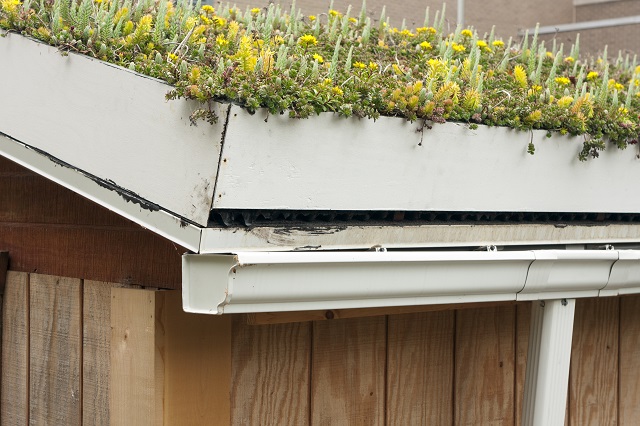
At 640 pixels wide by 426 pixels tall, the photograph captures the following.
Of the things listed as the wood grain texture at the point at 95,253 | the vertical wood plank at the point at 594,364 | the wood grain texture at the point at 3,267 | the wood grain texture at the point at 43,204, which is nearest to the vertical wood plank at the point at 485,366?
the vertical wood plank at the point at 594,364

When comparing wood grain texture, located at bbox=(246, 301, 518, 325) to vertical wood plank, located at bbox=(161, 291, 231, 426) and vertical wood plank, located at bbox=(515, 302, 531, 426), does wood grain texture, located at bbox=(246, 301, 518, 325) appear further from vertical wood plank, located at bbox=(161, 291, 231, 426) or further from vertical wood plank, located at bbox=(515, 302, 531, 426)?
vertical wood plank, located at bbox=(515, 302, 531, 426)

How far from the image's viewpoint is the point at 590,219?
2561 mm

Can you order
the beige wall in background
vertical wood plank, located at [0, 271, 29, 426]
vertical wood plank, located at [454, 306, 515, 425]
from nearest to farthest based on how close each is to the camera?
vertical wood plank, located at [0, 271, 29, 426] < vertical wood plank, located at [454, 306, 515, 425] < the beige wall in background

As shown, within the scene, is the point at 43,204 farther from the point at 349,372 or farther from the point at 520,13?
the point at 520,13

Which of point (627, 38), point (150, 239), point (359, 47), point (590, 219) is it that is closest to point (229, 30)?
point (359, 47)

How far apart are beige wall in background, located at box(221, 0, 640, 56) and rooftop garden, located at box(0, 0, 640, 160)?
1.79m

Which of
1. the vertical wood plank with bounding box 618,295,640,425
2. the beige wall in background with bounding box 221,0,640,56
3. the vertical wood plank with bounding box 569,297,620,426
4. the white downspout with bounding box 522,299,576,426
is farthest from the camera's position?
the beige wall in background with bounding box 221,0,640,56

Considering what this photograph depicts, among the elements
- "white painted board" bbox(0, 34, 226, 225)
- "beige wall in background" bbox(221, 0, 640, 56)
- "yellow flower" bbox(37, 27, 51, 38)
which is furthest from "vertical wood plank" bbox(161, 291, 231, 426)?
"beige wall in background" bbox(221, 0, 640, 56)

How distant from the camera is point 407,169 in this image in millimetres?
2035

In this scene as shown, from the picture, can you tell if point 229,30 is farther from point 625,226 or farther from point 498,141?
point 625,226

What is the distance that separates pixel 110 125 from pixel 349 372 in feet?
3.01

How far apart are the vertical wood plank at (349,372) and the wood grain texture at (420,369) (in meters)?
0.04

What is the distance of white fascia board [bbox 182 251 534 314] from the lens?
1642mm

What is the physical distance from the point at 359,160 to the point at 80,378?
37.2 inches
